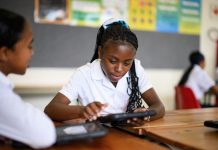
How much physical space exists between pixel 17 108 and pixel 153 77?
119 inches

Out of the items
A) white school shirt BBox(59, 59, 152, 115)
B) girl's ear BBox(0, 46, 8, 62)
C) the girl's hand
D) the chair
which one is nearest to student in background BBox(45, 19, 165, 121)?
white school shirt BBox(59, 59, 152, 115)

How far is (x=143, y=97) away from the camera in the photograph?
63.7 inches

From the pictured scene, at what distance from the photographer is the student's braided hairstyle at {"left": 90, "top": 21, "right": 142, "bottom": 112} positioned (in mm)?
1452

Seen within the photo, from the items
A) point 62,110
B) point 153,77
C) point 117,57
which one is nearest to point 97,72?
point 117,57

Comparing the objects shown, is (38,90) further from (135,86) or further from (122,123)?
(122,123)

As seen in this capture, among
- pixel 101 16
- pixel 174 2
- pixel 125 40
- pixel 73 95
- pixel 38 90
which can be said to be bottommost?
pixel 38 90

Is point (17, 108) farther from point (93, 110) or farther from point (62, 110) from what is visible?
point (62, 110)

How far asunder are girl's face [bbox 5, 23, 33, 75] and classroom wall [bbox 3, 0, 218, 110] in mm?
1958

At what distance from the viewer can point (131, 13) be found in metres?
3.45

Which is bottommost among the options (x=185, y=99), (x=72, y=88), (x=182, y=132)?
(x=185, y=99)

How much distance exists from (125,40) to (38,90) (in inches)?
67.9

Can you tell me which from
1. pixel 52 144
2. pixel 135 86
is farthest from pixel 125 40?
pixel 52 144

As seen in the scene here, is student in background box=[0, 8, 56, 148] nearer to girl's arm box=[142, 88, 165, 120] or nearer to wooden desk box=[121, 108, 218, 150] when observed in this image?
wooden desk box=[121, 108, 218, 150]

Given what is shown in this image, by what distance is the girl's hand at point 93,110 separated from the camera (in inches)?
42.3
